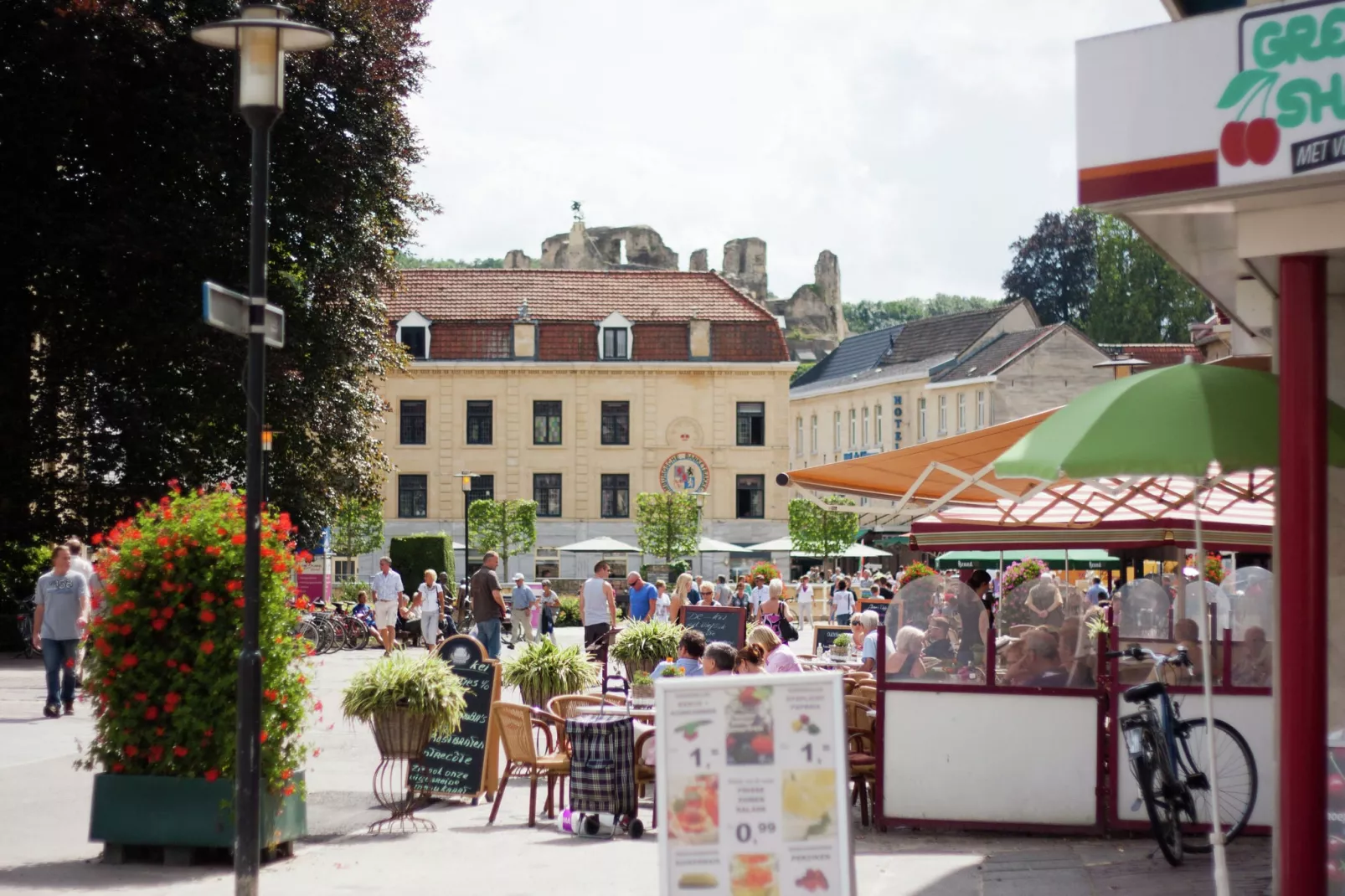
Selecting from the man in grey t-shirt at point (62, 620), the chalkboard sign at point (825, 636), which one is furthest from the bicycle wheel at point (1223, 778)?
the chalkboard sign at point (825, 636)

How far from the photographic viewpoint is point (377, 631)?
3522cm

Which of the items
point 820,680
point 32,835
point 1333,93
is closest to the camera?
point 820,680

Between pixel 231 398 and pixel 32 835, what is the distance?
699 inches

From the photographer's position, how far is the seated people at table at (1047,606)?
437 inches

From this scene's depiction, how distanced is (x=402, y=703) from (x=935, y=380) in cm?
6332

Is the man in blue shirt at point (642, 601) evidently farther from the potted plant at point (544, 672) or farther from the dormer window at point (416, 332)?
the dormer window at point (416, 332)

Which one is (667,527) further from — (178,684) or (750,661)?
(178,684)

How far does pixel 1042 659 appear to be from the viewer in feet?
36.3

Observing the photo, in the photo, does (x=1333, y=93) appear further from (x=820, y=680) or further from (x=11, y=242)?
(x=11, y=242)

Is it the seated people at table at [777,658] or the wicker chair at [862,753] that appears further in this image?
the seated people at table at [777,658]

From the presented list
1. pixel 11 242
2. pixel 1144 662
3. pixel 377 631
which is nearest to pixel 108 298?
pixel 11 242

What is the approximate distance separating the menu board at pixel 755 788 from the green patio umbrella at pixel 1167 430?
1873 millimetres

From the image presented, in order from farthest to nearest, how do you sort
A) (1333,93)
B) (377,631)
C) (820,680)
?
(377,631) < (1333,93) < (820,680)

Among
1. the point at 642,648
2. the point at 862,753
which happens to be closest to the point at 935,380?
the point at 642,648
